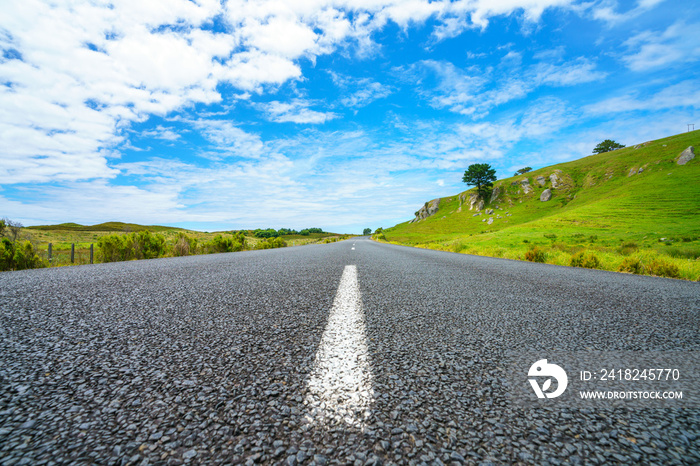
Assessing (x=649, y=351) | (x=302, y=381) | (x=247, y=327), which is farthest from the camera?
(x=247, y=327)

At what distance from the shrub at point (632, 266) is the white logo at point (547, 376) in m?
7.76

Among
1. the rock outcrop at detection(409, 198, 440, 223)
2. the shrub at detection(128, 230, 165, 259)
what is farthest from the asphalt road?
the rock outcrop at detection(409, 198, 440, 223)

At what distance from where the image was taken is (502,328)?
2062 mm

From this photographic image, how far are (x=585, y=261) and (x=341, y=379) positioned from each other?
9590mm

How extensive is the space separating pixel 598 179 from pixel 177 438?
8483cm

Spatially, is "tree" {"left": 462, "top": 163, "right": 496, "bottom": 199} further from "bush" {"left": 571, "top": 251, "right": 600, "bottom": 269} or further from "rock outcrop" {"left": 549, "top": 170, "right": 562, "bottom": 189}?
"bush" {"left": 571, "top": 251, "right": 600, "bottom": 269}

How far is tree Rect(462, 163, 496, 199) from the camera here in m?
81.6

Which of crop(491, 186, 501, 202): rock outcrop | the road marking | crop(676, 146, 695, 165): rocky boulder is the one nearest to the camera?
the road marking

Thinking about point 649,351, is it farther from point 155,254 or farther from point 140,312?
point 155,254

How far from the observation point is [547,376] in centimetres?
135

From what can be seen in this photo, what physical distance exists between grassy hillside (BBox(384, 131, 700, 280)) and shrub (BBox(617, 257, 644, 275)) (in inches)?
0.7

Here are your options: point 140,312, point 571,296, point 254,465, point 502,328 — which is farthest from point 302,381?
point 571,296

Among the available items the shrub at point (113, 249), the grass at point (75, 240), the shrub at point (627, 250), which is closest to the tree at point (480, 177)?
the grass at point (75, 240)

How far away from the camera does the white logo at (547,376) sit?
3.91 ft
